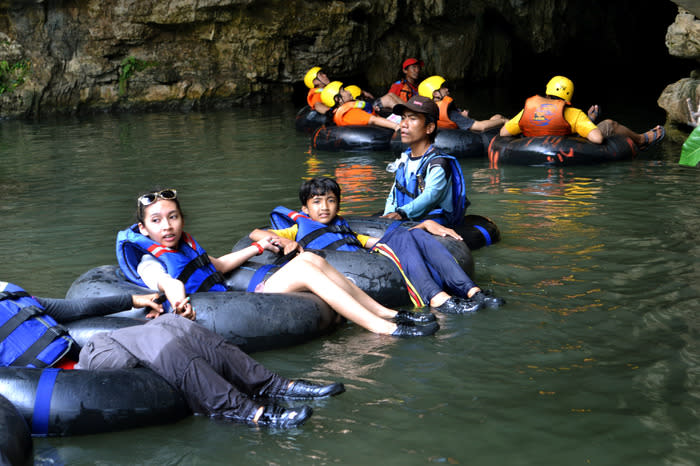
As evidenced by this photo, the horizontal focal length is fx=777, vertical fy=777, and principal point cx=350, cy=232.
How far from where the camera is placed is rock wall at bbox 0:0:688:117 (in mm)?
19375

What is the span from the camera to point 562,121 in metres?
10.5

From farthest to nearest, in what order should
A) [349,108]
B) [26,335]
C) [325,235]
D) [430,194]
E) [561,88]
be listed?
[349,108]
[561,88]
[430,194]
[325,235]
[26,335]

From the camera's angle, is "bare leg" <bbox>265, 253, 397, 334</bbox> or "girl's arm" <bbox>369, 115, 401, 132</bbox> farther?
"girl's arm" <bbox>369, 115, 401, 132</bbox>

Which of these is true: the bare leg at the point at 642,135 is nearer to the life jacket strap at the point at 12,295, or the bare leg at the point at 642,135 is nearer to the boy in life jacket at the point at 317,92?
the boy in life jacket at the point at 317,92

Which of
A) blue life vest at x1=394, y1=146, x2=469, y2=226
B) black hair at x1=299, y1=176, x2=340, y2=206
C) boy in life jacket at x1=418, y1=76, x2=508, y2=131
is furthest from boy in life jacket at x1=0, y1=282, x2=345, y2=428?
boy in life jacket at x1=418, y1=76, x2=508, y2=131

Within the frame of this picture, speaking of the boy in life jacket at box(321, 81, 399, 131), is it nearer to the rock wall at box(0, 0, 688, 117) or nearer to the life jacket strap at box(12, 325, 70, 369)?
the rock wall at box(0, 0, 688, 117)

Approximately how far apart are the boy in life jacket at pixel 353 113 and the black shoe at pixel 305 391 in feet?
28.4

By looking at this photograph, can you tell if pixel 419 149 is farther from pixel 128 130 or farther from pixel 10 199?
pixel 128 130

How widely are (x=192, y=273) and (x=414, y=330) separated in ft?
4.51

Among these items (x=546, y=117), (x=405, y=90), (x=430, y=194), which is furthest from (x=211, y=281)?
(x=405, y=90)

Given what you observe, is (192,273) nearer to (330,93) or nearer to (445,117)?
(445,117)

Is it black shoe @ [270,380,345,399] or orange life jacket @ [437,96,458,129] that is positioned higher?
orange life jacket @ [437,96,458,129]

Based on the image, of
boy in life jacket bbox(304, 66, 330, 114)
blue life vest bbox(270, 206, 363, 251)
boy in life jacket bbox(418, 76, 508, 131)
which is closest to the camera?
blue life vest bbox(270, 206, 363, 251)

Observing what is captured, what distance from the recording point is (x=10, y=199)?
9469mm
